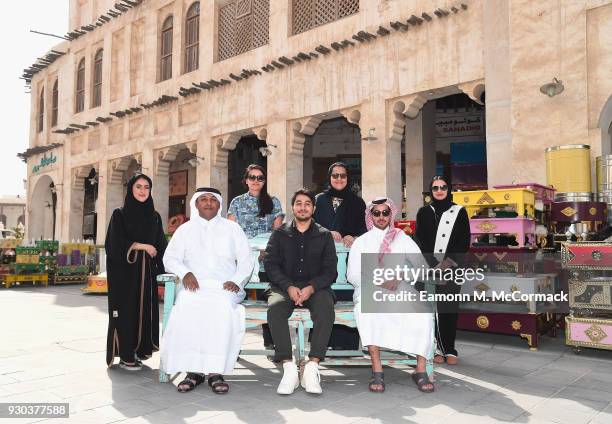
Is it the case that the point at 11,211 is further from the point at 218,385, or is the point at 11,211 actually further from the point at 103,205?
the point at 218,385

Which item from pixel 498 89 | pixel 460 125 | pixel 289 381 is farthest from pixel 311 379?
pixel 460 125

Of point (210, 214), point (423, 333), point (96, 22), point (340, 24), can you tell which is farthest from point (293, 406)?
point (96, 22)

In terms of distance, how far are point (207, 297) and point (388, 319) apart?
4.80 feet

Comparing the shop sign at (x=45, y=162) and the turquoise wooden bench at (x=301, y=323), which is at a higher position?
the shop sign at (x=45, y=162)

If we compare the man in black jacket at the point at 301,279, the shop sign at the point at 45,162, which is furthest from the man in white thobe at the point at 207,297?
the shop sign at the point at 45,162

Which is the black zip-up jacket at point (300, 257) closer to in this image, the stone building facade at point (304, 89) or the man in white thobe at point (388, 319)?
the man in white thobe at point (388, 319)

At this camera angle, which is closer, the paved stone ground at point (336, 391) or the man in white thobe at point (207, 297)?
the paved stone ground at point (336, 391)

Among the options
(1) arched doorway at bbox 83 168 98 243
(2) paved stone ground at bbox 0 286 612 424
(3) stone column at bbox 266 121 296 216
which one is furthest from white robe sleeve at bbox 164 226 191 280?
(1) arched doorway at bbox 83 168 98 243

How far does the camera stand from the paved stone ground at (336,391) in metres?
3.16

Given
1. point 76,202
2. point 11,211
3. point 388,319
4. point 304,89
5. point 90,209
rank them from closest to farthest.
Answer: point 388,319 → point 304,89 → point 76,202 → point 90,209 → point 11,211

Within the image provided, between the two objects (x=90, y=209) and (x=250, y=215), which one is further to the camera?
(x=90, y=209)

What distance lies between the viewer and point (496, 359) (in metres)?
4.91

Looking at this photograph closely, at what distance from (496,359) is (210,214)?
315 cm

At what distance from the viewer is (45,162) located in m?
20.8
